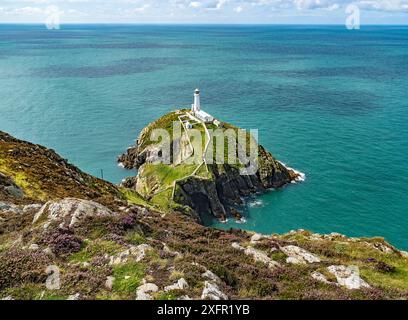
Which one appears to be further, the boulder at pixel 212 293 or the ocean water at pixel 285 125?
the ocean water at pixel 285 125

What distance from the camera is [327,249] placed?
28.5 metres

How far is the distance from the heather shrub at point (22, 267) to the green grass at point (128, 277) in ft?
11.6

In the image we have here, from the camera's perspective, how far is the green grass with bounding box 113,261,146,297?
16906mm

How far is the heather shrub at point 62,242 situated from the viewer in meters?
20.3

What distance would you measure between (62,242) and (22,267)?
9.32 ft

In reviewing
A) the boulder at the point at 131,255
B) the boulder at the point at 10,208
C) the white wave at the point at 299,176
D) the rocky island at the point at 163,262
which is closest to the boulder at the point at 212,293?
the rocky island at the point at 163,262

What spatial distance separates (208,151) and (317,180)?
26038mm

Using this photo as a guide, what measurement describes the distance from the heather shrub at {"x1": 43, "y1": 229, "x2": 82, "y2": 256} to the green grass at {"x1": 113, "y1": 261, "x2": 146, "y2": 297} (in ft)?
11.7

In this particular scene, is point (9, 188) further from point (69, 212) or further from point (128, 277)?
point (128, 277)

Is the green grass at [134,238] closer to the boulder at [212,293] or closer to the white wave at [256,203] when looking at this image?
the boulder at [212,293]

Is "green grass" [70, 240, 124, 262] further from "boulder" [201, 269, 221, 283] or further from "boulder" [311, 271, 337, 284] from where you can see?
"boulder" [311, 271, 337, 284]
